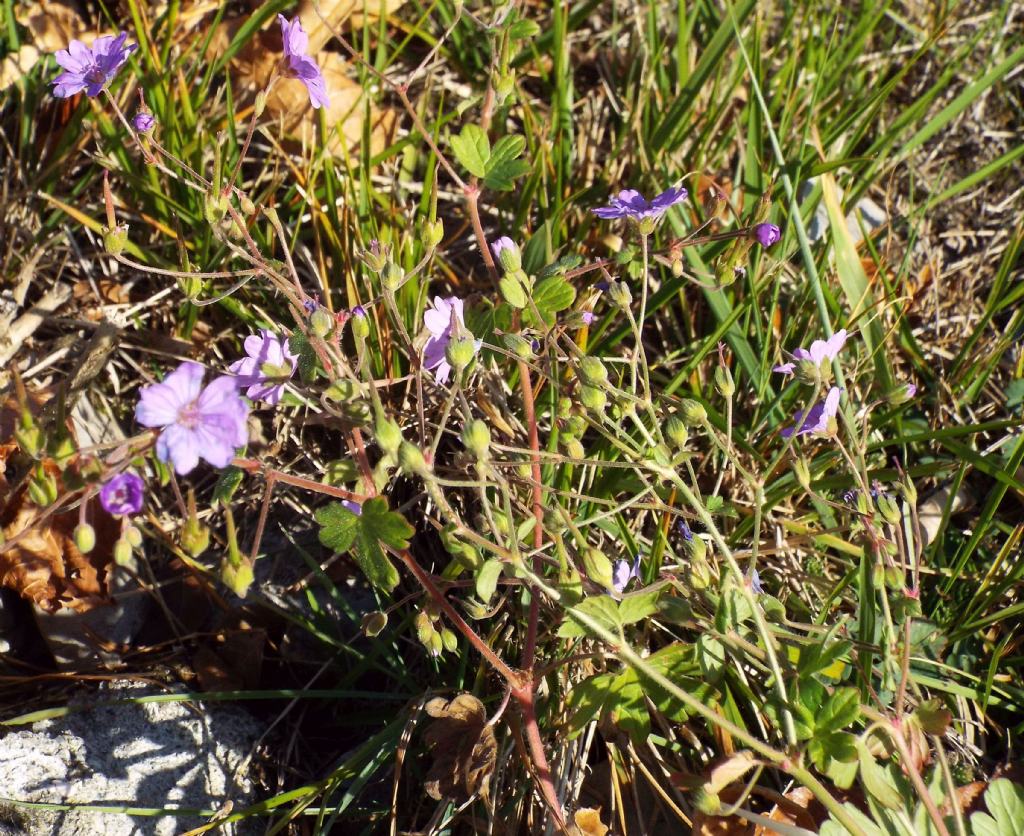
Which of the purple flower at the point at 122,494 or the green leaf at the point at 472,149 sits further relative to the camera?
the green leaf at the point at 472,149

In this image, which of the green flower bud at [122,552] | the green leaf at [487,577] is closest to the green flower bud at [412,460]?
the green leaf at [487,577]

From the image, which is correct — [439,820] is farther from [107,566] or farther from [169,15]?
[169,15]

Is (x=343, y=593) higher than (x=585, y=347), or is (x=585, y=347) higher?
(x=585, y=347)

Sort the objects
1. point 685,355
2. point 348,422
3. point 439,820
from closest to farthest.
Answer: point 348,422
point 439,820
point 685,355

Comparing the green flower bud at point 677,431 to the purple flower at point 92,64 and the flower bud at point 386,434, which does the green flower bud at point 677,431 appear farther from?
the purple flower at point 92,64

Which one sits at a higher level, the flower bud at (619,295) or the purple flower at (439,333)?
the flower bud at (619,295)

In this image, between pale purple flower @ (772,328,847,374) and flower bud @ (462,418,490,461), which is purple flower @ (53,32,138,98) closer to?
flower bud @ (462,418,490,461)

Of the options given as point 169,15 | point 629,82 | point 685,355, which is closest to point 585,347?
point 685,355

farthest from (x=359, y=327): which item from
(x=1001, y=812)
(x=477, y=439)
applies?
(x=1001, y=812)

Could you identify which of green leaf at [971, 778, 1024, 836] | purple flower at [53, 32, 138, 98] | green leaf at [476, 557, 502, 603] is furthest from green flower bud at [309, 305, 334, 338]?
green leaf at [971, 778, 1024, 836]
